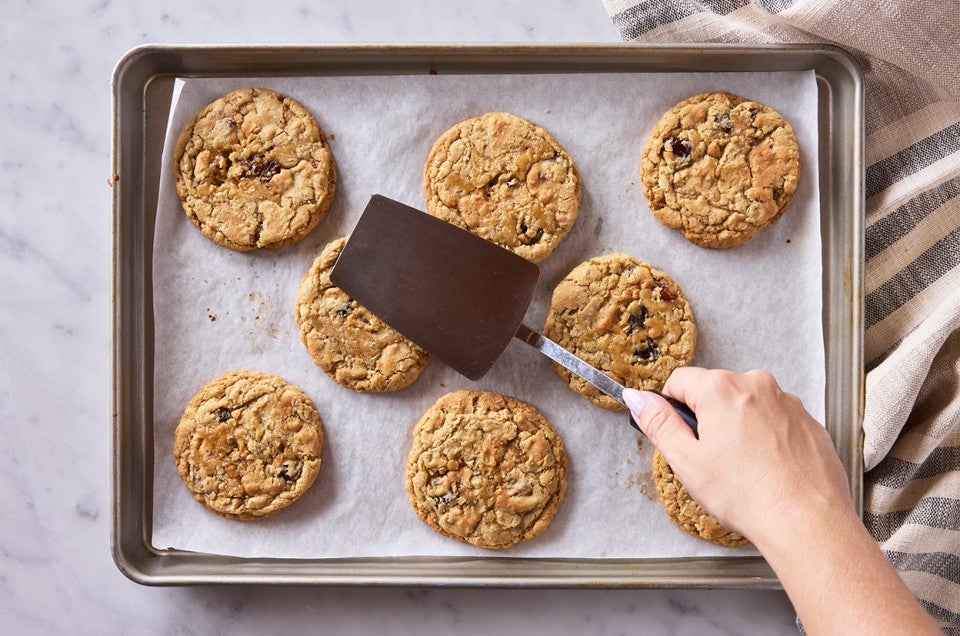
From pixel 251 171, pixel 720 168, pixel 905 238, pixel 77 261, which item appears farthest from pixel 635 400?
pixel 77 261

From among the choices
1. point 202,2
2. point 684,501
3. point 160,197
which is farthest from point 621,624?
point 202,2

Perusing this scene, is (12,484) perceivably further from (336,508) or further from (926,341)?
(926,341)

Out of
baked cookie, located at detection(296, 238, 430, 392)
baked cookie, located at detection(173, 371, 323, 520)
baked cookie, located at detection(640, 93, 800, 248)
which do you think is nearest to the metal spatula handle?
baked cookie, located at detection(296, 238, 430, 392)

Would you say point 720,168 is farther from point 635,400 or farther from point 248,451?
point 248,451

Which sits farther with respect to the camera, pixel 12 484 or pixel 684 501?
pixel 12 484

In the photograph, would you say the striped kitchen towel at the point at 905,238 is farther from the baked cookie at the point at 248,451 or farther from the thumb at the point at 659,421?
the baked cookie at the point at 248,451
